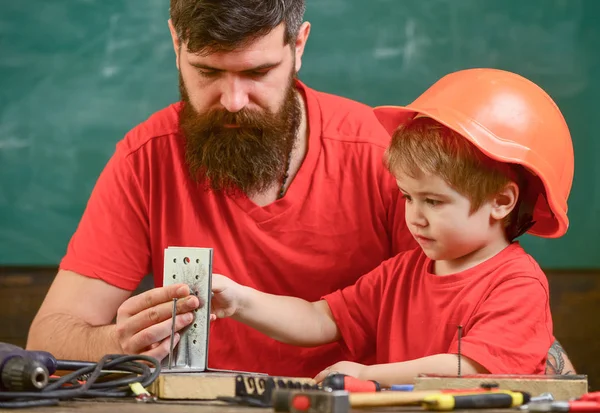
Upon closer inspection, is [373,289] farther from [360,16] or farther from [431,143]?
[360,16]

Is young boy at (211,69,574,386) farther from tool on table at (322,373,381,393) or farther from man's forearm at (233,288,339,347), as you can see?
tool on table at (322,373,381,393)

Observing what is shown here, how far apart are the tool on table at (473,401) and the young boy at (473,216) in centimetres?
41

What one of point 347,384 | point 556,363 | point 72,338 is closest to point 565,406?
point 347,384

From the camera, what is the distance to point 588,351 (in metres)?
2.81

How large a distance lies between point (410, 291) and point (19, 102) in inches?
67.2

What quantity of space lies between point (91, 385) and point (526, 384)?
0.59 metres

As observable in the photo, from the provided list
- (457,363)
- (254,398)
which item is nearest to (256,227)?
(457,363)

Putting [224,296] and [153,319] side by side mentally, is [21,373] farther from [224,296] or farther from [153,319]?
[224,296]

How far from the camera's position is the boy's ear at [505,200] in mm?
1635

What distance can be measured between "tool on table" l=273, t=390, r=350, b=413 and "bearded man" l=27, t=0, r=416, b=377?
3.40 feet

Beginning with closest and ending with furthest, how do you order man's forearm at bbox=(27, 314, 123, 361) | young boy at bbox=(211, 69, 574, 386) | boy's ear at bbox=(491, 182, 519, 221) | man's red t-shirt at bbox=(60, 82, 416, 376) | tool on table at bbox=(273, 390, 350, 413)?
tool on table at bbox=(273, 390, 350, 413) < young boy at bbox=(211, 69, 574, 386) < boy's ear at bbox=(491, 182, 519, 221) < man's forearm at bbox=(27, 314, 123, 361) < man's red t-shirt at bbox=(60, 82, 416, 376)

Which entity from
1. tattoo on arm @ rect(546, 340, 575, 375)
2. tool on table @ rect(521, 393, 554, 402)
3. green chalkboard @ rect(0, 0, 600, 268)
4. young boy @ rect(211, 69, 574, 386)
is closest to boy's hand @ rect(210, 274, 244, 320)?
young boy @ rect(211, 69, 574, 386)

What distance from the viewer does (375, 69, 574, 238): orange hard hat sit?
1604 millimetres

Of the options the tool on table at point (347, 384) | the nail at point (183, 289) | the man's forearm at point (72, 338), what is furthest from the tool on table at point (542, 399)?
the man's forearm at point (72, 338)
